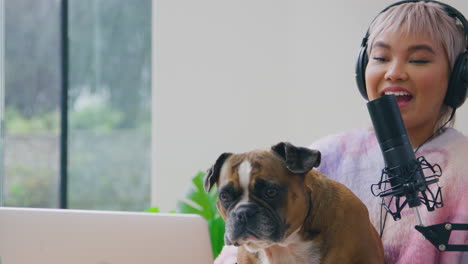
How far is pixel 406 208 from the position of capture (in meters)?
1.59

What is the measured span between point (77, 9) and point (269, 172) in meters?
3.28

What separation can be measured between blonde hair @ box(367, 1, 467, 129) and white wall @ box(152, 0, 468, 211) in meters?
1.84

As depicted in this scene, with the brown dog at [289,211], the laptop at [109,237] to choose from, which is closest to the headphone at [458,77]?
the brown dog at [289,211]

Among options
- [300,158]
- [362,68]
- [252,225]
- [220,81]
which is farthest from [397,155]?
[220,81]

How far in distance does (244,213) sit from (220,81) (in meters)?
2.46

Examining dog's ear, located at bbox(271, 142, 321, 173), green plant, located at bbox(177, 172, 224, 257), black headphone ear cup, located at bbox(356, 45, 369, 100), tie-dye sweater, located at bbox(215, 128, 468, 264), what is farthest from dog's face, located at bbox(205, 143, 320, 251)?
green plant, located at bbox(177, 172, 224, 257)

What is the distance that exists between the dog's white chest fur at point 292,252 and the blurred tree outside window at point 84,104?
311 centimetres

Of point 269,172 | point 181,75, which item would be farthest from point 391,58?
point 181,75

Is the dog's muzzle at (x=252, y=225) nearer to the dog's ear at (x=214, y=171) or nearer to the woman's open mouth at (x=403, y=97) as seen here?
the dog's ear at (x=214, y=171)

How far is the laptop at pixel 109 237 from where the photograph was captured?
1.23m

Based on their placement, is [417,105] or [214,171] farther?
[417,105]

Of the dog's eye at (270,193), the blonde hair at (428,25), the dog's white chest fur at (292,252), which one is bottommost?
Answer: the dog's white chest fur at (292,252)

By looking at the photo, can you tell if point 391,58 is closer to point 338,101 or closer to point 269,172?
point 269,172

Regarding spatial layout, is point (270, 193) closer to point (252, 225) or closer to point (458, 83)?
point (252, 225)
